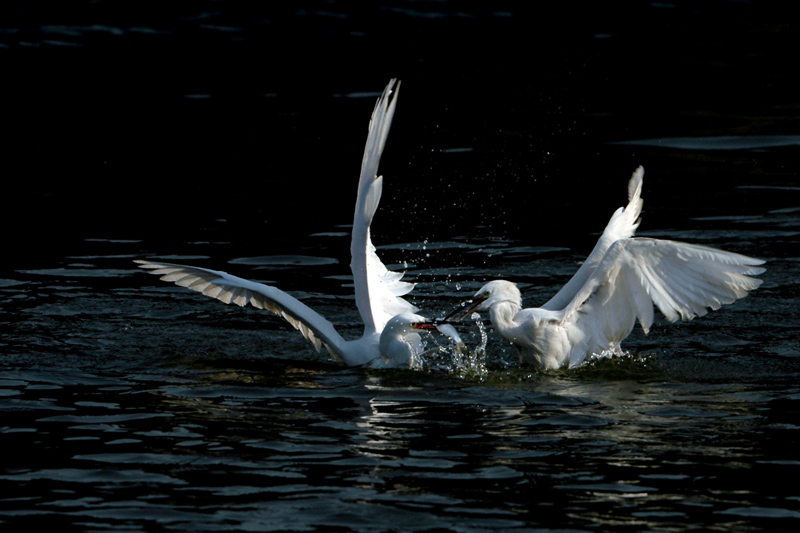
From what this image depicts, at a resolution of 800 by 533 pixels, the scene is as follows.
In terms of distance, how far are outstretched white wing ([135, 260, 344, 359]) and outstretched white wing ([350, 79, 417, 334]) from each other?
0.38m

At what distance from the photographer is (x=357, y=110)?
696 inches

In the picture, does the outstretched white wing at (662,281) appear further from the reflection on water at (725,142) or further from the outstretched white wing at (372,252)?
the reflection on water at (725,142)

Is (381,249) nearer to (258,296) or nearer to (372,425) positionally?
(258,296)

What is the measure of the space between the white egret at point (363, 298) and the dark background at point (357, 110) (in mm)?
3238

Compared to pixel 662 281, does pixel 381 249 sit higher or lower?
higher

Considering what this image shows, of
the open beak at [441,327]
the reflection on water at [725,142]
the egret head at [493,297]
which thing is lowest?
the open beak at [441,327]

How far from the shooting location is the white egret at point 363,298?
826 cm

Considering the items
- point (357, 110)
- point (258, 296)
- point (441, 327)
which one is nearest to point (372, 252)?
point (258, 296)

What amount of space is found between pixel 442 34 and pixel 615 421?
1687 centimetres

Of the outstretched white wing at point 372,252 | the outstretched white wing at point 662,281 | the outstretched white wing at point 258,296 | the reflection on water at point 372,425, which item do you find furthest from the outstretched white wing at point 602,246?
the outstretched white wing at point 258,296

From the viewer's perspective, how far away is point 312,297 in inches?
420

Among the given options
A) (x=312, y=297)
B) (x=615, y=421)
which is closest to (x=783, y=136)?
(x=312, y=297)

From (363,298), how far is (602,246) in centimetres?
184

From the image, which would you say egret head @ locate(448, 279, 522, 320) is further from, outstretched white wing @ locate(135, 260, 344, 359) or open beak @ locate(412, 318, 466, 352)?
outstretched white wing @ locate(135, 260, 344, 359)
